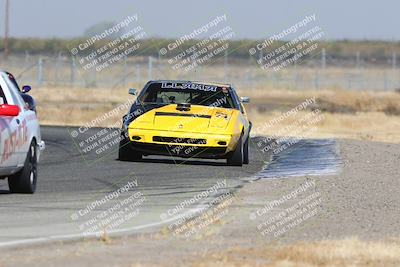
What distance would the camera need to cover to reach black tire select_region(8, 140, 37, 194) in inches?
598

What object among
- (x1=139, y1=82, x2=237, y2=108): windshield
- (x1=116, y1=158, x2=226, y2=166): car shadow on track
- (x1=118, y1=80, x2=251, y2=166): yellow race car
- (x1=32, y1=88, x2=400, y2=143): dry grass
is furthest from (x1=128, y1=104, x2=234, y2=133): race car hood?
(x1=32, y1=88, x2=400, y2=143): dry grass

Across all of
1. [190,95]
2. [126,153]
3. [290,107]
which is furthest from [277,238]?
[290,107]

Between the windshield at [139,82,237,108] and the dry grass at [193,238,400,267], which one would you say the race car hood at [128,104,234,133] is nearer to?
the windshield at [139,82,237,108]

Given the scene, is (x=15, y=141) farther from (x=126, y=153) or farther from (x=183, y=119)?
(x=126, y=153)

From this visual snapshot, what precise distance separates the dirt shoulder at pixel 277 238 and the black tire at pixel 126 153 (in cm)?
451

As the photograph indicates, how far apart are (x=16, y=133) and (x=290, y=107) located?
117ft

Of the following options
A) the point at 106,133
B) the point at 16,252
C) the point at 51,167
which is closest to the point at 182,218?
the point at 16,252

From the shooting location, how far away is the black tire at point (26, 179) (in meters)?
15.2

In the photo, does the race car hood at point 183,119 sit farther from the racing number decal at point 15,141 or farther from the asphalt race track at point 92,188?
the racing number decal at point 15,141

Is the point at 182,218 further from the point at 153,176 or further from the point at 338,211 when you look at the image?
A: the point at 153,176

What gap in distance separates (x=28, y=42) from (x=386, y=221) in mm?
97747

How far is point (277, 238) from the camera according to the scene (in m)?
11.3

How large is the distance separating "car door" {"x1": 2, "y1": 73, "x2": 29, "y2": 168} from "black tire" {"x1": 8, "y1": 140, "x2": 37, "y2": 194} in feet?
0.62

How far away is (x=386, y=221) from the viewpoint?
1279 centimetres
